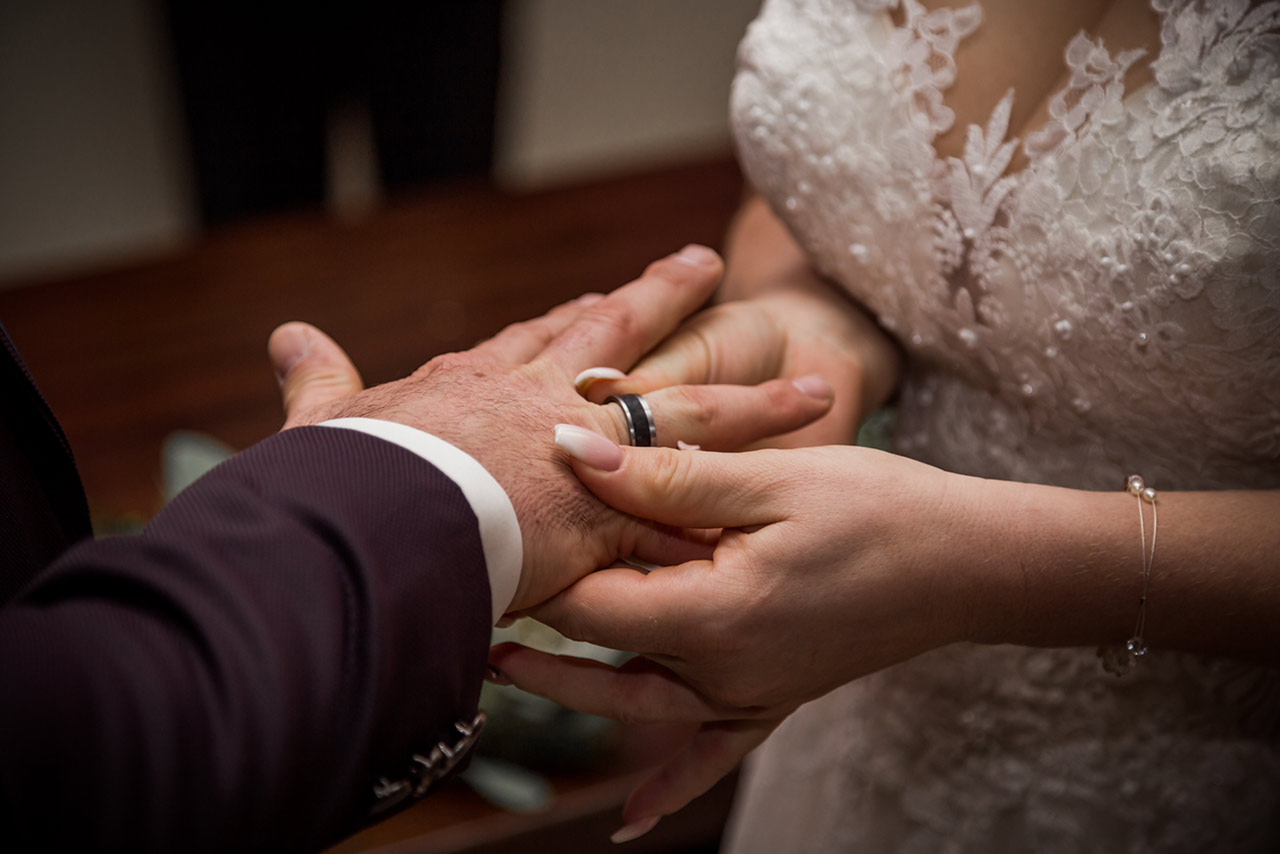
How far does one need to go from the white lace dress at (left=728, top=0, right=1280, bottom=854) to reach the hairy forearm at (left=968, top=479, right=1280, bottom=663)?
0.08 feet

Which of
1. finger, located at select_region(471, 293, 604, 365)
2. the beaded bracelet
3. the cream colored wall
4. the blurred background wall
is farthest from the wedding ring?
the cream colored wall

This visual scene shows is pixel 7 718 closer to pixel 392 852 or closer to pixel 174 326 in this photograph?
pixel 392 852

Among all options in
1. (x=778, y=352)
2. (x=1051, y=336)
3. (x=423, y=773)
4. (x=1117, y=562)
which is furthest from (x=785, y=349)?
(x=423, y=773)

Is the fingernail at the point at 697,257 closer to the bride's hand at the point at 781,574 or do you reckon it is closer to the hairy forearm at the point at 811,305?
the hairy forearm at the point at 811,305

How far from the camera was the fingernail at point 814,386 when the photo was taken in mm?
810

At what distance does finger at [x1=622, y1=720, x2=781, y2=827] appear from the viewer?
78 cm

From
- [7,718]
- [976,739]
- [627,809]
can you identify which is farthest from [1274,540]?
[7,718]

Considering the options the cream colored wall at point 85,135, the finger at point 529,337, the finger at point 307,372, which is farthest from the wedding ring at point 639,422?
the cream colored wall at point 85,135

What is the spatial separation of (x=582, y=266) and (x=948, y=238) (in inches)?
42.8

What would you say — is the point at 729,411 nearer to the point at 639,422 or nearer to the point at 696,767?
the point at 639,422

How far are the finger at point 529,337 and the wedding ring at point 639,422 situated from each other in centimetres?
11

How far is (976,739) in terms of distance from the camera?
0.99m

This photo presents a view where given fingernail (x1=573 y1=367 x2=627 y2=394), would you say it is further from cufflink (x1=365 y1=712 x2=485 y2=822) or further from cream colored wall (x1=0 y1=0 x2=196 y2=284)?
cream colored wall (x1=0 y1=0 x2=196 y2=284)

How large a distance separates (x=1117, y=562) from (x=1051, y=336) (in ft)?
0.60
